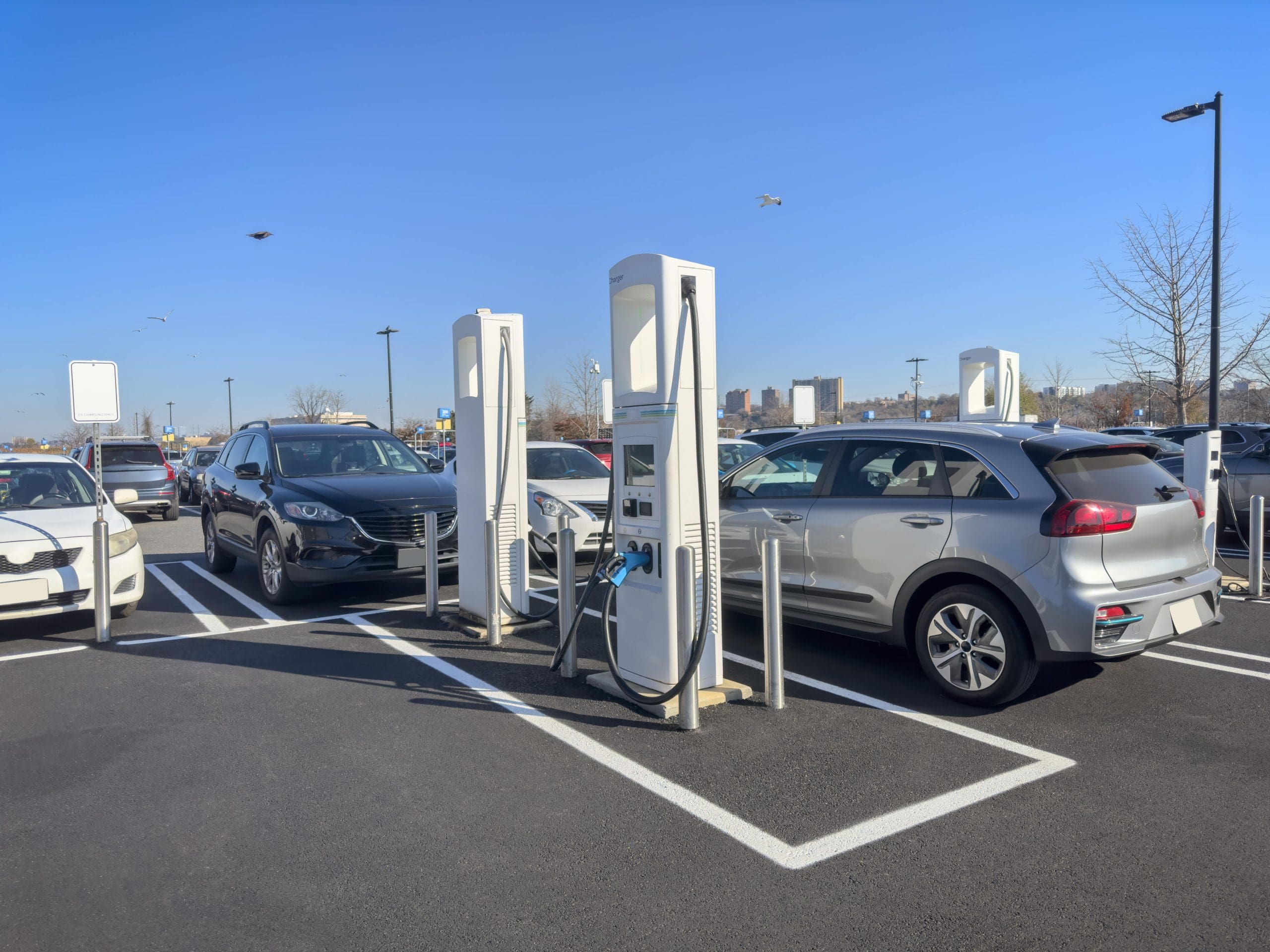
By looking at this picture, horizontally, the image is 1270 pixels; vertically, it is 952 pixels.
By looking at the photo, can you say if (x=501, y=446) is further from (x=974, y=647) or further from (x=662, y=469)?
(x=974, y=647)

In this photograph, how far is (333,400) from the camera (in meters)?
69.6

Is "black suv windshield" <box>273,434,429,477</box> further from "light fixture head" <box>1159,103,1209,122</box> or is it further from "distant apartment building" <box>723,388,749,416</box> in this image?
"distant apartment building" <box>723,388,749,416</box>

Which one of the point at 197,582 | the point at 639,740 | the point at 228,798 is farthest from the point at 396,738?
the point at 197,582

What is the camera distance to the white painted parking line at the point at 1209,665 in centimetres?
568

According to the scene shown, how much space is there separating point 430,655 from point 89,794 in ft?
8.39

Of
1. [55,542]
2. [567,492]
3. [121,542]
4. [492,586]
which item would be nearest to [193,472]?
[567,492]

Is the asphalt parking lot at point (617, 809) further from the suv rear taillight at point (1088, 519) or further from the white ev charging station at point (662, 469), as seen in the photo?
the suv rear taillight at point (1088, 519)

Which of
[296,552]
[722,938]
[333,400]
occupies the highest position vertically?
[333,400]

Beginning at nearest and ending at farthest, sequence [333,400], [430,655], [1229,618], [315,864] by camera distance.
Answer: [315,864]
[430,655]
[1229,618]
[333,400]

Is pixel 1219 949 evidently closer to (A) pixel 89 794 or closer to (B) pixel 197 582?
(A) pixel 89 794

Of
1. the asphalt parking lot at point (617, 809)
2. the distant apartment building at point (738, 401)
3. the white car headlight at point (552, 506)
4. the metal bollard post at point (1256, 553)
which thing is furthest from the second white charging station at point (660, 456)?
the distant apartment building at point (738, 401)

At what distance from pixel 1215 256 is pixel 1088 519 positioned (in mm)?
10036

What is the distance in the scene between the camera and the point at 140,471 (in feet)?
60.6

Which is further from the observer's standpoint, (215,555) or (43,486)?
(215,555)
